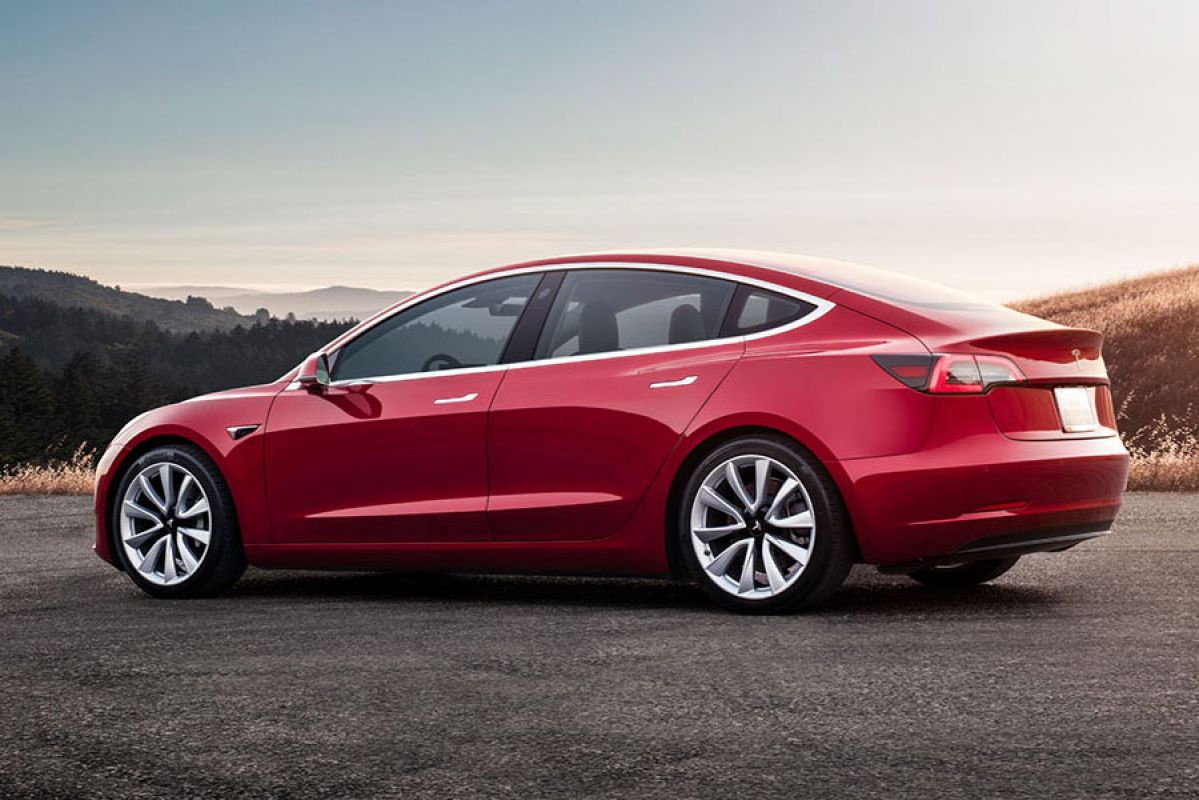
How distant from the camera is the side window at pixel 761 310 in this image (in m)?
6.62

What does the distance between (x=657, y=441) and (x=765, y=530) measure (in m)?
0.63

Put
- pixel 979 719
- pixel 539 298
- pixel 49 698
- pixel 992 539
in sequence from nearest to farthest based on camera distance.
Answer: pixel 979 719 < pixel 49 698 < pixel 992 539 < pixel 539 298

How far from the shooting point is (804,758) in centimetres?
411

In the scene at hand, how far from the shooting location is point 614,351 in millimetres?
6949

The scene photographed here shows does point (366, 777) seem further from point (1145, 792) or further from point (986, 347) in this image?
point (986, 347)

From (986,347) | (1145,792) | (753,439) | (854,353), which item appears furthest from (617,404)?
(1145,792)

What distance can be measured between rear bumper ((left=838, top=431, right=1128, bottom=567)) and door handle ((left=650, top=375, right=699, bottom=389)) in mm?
785

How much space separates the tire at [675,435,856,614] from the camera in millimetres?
6301

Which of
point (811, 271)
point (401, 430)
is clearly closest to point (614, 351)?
point (811, 271)

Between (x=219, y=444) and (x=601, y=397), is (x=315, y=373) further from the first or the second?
(x=601, y=397)

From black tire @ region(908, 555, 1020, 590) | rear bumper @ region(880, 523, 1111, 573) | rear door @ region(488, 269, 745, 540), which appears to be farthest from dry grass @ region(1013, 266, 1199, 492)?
rear door @ region(488, 269, 745, 540)

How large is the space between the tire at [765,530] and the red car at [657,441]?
10mm

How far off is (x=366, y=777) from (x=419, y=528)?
3406mm

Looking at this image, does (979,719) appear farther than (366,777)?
Yes
